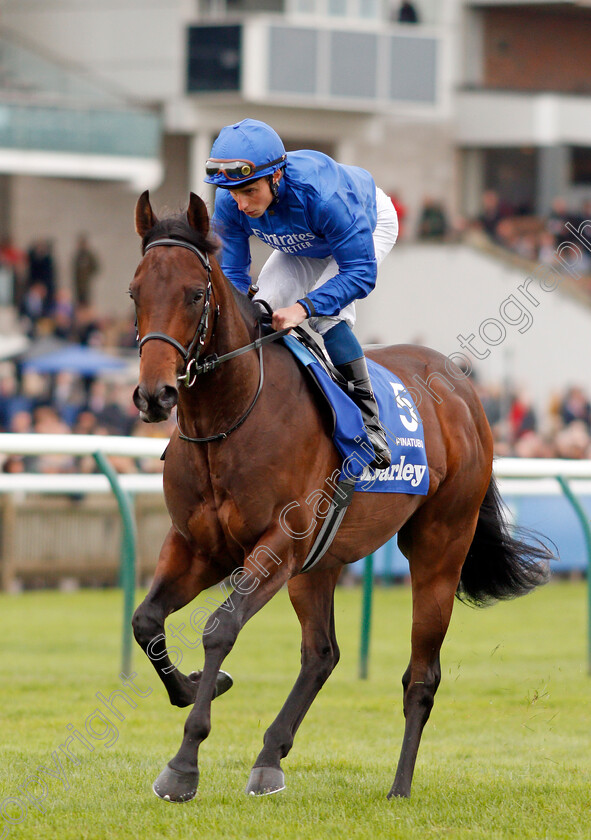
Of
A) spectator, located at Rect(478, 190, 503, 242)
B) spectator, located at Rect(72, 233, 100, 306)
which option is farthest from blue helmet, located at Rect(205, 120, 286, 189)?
spectator, located at Rect(478, 190, 503, 242)

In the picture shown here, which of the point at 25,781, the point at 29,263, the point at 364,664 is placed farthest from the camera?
the point at 29,263

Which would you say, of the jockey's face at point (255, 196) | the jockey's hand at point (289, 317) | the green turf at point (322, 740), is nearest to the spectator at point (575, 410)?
the green turf at point (322, 740)

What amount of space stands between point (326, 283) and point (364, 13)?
19.8 meters

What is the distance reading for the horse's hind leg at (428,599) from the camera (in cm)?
523

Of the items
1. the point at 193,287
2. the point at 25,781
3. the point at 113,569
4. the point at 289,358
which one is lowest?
the point at 113,569

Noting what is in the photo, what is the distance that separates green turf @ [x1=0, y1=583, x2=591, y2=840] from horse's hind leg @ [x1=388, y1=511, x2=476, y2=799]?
10.7 inches

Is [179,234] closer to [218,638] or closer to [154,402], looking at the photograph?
[154,402]

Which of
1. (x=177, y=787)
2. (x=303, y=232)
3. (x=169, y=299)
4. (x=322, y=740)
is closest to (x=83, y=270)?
(x=322, y=740)

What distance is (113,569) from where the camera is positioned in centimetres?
1184

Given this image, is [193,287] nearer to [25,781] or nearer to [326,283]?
[326,283]

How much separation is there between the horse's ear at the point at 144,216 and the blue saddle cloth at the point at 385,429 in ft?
2.54

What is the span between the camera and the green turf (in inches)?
170

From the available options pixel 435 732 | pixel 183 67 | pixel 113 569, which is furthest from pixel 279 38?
pixel 435 732

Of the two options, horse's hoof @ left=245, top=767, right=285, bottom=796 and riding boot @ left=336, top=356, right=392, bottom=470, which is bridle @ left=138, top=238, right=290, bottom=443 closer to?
riding boot @ left=336, top=356, right=392, bottom=470
